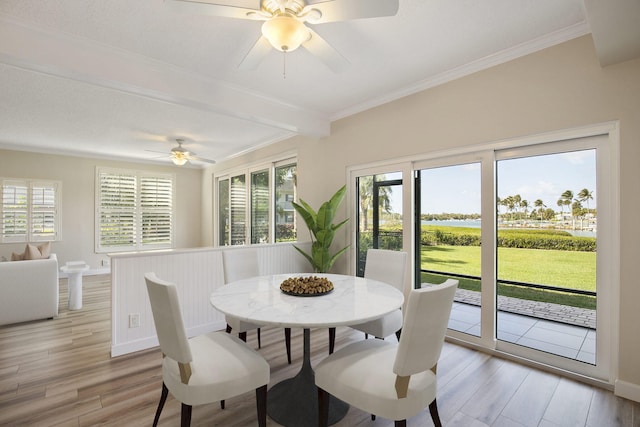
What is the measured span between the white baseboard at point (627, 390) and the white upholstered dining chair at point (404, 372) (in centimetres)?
156

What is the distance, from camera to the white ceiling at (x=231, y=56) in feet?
6.76

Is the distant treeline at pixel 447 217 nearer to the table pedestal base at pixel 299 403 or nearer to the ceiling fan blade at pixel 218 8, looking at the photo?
the table pedestal base at pixel 299 403

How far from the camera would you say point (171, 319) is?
144cm

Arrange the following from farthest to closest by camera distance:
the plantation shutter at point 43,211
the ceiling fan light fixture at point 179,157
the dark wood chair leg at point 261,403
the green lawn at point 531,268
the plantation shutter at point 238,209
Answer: the plantation shutter at point 238,209 < the plantation shutter at point 43,211 < the ceiling fan light fixture at point 179,157 < the green lawn at point 531,268 < the dark wood chair leg at point 261,403

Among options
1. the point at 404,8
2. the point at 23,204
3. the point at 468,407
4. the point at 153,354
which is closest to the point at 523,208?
the point at 468,407

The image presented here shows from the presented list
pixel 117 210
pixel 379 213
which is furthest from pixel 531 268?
pixel 117 210

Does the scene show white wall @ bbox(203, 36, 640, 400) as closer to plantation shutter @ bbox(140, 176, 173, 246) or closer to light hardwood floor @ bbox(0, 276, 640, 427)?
light hardwood floor @ bbox(0, 276, 640, 427)

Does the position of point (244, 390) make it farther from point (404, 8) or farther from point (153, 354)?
point (404, 8)

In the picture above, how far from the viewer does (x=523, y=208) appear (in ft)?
8.79

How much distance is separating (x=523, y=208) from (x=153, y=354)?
A: 3.65 m

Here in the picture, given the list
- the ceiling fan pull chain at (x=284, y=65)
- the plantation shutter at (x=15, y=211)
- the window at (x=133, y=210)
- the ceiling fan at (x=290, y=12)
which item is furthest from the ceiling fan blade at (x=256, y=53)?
the plantation shutter at (x=15, y=211)

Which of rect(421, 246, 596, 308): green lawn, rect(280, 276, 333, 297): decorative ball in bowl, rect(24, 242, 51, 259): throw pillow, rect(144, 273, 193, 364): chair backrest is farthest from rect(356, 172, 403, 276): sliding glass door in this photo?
rect(24, 242, 51, 259): throw pillow

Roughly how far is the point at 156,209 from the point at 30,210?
219 cm

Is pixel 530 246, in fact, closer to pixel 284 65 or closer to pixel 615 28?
pixel 615 28
